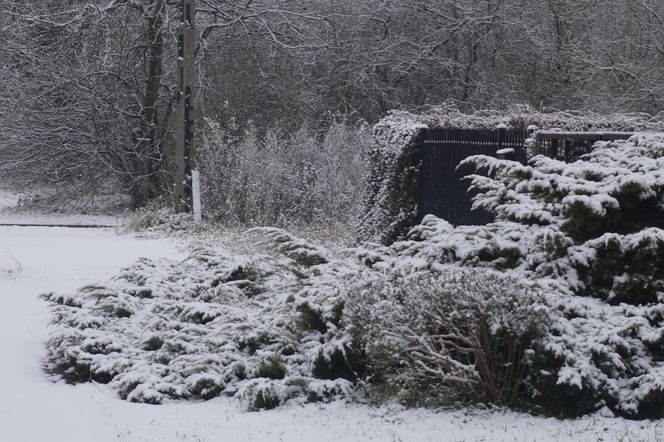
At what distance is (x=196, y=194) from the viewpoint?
1908cm

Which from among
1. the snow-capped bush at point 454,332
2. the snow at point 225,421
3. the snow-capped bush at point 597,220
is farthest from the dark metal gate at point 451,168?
the snow at point 225,421

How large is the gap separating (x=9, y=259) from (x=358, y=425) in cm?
913

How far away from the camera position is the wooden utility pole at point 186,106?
66.2ft

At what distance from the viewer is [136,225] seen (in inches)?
745

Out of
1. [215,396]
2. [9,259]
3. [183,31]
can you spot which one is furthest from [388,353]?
[183,31]

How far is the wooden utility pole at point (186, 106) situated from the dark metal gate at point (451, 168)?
8213mm

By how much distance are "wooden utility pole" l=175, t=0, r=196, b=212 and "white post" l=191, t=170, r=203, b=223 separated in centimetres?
49

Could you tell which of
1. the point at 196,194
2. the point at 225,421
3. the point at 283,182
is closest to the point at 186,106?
the point at 196,194

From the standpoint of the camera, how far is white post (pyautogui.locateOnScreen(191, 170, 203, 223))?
738 inches

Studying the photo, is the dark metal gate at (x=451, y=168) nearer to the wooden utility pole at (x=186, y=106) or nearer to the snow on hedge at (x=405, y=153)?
the snow on hedge at (x=405, y=153)

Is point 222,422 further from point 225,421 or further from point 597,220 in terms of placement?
point 597,220

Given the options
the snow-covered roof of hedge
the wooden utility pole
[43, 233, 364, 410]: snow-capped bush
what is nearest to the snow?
[43, 233, 364, 410]: snow-capped bush

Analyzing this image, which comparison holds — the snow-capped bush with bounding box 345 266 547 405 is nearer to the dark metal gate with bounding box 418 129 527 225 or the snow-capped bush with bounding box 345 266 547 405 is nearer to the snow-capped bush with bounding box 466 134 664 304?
the snow-capped bush with bounding box 466 134 664 304

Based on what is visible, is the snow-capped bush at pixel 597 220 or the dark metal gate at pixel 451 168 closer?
the snow-capped bush at pixel 597 220
